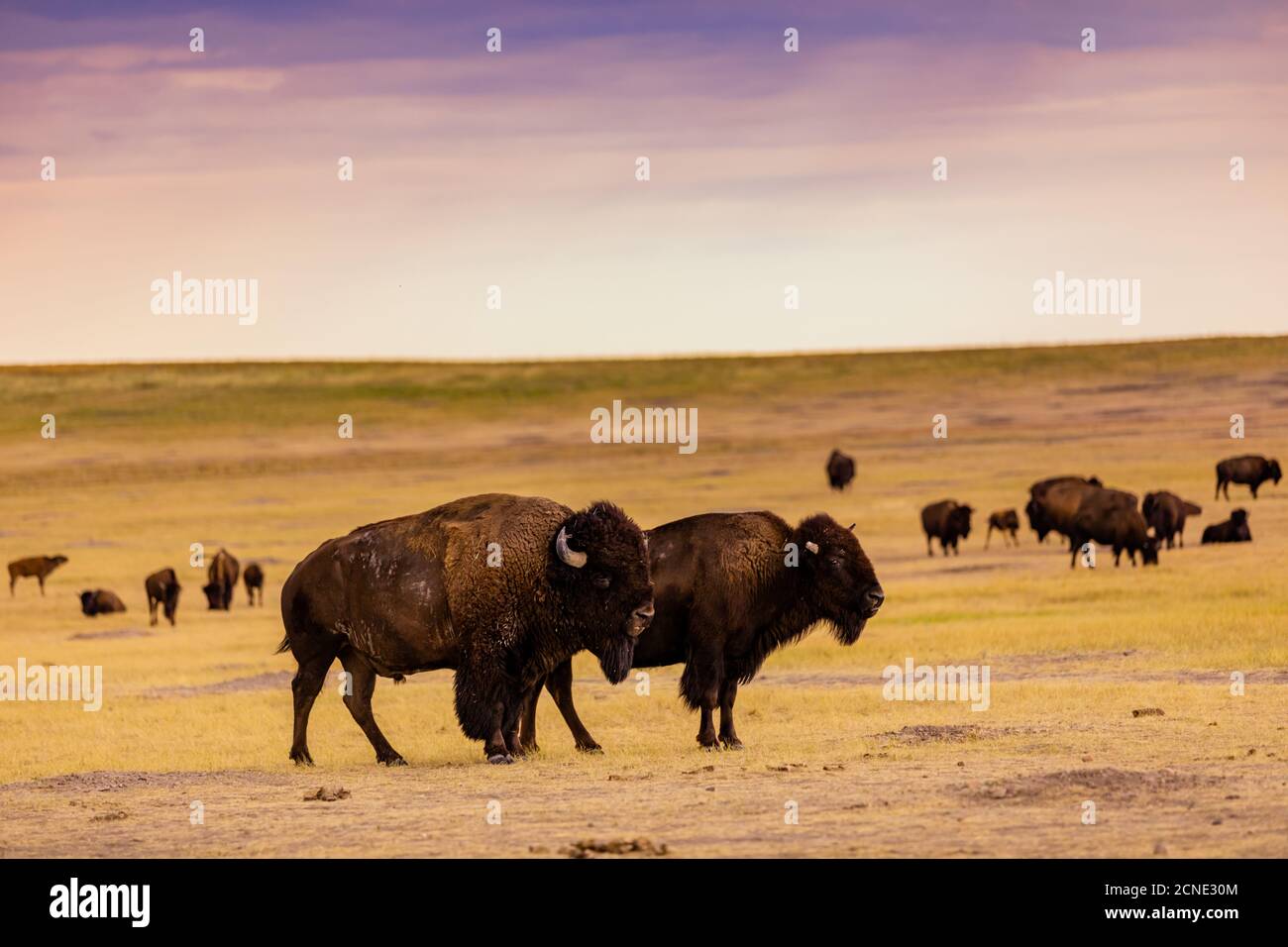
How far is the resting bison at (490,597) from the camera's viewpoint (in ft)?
49.4

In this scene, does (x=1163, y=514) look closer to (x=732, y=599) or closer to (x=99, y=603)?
(x=99, y=603)

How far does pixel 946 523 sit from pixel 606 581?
34091mm

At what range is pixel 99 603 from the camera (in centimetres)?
4075

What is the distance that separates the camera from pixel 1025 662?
23.1m

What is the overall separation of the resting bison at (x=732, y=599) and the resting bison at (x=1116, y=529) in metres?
24.2

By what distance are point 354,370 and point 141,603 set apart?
10971 centimetres

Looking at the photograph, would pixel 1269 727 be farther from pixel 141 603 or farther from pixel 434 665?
pixel 141 603

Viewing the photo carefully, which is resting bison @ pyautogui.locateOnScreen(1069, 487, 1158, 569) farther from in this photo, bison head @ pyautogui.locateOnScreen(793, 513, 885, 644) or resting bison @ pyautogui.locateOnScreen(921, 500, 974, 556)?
bison head @ pyautogui.locateOnScreen(793, 513, 885, 644)

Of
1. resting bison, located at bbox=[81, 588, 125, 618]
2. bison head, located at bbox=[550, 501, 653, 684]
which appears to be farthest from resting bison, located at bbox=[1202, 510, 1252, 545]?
bison head, located at bbox=[550, 501, 653, 684]

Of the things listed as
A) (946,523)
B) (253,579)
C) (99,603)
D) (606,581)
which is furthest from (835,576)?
(946,523)

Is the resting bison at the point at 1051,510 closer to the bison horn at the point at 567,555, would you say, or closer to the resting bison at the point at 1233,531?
the resting bison at the point at 1233,531

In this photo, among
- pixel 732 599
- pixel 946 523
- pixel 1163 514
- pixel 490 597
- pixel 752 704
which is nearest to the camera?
pixel 490 597

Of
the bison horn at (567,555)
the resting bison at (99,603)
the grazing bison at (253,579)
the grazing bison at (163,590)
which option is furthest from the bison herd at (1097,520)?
the bison horn at (567,555)
